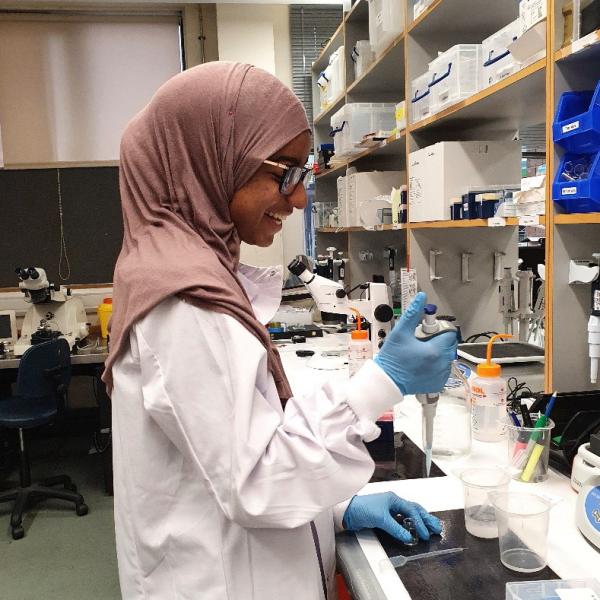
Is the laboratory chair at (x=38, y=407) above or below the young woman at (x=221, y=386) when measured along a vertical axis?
below

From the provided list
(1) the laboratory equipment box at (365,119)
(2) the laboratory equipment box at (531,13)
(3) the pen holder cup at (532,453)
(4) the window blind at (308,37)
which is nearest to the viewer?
(3) the pen holder cup at (532,453)

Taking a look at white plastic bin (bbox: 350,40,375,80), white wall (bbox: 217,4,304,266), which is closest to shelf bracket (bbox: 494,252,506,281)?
white plastic bin (bbox: 350,40,375,80)

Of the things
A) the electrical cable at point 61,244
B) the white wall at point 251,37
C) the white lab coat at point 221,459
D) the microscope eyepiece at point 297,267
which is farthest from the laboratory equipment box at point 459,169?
the electrical cable at point 61,244

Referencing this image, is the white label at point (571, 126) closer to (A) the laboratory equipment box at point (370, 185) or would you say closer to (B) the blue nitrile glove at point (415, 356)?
(B) the blue nitrile glove at point (415, 356)

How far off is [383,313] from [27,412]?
2.07m

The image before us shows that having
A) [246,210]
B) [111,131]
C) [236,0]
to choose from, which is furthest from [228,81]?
[111,131]

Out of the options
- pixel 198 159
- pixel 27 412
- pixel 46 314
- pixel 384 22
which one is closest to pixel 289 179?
pixel 198 159

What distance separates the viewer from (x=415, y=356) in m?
0.98

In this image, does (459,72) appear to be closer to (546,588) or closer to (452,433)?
(452,433)

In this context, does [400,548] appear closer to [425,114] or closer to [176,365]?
[176,365]

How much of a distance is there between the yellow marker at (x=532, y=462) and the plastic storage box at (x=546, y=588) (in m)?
0.44

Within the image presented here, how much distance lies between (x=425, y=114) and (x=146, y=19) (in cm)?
306

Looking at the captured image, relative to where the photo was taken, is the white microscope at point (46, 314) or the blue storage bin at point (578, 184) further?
the white microscope at point (46, 314)

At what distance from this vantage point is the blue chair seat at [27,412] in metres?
3.02
